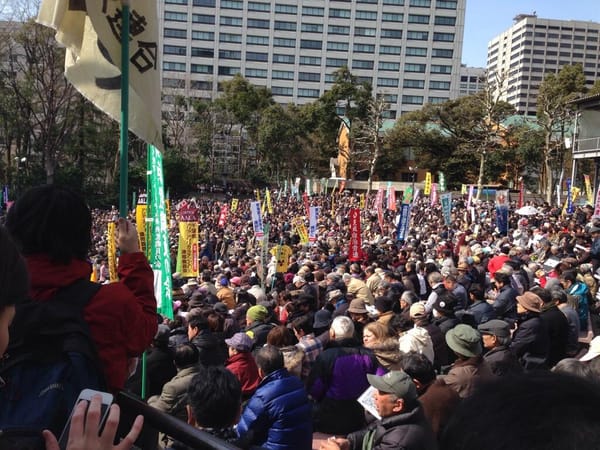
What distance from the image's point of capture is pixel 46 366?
1398mm

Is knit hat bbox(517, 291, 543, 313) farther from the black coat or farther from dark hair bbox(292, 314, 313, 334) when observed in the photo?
dark hair bbox(292, 314, 313, 334)

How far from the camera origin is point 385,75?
70062 mm

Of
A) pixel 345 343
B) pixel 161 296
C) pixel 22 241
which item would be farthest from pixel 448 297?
pixel 22 241

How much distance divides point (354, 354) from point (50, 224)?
105 inches

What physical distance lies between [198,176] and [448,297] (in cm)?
4098

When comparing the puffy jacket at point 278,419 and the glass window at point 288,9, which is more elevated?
the glass window at point 288,9

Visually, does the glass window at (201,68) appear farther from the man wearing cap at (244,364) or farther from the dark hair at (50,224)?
the dark hair at (50,224)

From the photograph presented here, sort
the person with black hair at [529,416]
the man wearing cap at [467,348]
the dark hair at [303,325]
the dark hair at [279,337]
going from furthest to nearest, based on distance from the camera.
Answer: the dark hair at [303,325] < the dark hair at [279,337] < the man wearing cap at [467,348] < the person with black hair at [529,416]

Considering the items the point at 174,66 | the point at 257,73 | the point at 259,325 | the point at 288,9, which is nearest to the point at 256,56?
the point at 257,73

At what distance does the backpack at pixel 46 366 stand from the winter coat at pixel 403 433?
164 cm

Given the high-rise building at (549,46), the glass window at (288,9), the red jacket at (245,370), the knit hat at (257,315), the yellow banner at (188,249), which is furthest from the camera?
the high-rise building at (549,46)

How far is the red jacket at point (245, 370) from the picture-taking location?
3.86m

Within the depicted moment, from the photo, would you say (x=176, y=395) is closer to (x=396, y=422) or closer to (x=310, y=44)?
(x=396, y=422)

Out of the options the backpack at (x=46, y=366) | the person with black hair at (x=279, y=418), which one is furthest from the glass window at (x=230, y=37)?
the backpack at (x=46, y=366)
